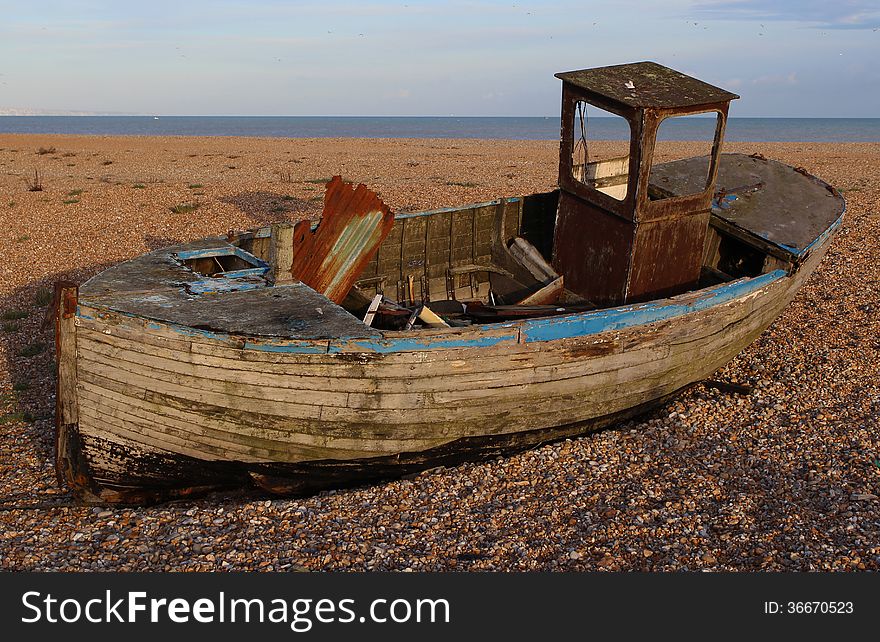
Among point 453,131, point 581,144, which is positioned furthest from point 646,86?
point 453,131

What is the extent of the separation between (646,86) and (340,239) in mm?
3838

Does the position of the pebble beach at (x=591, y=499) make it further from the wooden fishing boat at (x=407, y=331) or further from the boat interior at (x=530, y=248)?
the boat interior at (x=530, y=248)

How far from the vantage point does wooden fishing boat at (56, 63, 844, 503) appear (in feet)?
19.7

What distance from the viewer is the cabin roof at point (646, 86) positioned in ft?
26.3

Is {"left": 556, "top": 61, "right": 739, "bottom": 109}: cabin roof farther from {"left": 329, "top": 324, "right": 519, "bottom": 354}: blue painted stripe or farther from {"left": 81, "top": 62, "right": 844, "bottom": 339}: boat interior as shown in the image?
{"left": 329, "top": 324, "right": 519, "bottom": 354}: blue painted stripe

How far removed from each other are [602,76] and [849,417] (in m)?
4.74

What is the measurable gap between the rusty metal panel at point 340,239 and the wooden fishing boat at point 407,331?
23 mm

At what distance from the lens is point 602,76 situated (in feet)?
28.8

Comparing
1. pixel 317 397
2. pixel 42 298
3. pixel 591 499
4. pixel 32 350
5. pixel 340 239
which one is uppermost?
pixel 340 239

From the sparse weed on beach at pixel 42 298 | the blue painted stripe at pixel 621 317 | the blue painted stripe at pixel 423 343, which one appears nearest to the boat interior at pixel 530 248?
the blue painted stripe at pixel 423 343

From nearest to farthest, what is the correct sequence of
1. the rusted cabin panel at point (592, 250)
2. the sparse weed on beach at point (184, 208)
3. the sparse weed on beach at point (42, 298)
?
the rusted cabin panel at point (592, 250) → the sparse weed on beach at point (42, 298) → the sparse weed on beach at point (184, 208)

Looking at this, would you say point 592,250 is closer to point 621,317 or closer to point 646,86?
point 646,86

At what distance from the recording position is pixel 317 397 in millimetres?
6090

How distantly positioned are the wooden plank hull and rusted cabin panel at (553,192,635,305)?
128cm
